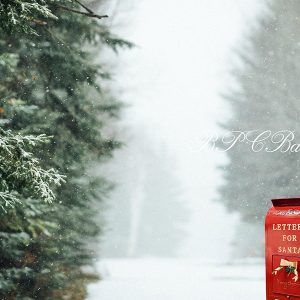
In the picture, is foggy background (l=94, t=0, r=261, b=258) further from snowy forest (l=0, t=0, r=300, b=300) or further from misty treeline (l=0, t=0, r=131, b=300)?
misty treeline (l=0, t=0, r=131, b=300)

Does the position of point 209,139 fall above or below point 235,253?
above

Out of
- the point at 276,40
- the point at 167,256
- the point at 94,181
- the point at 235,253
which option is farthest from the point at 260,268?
the point at 276,40

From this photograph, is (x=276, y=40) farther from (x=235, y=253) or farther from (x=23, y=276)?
(x=23, y=276)

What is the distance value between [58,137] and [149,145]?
0.84m

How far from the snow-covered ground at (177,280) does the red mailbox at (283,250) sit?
1104 millimetres

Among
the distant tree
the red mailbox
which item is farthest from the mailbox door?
the distant tree

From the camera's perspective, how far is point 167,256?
414 cm

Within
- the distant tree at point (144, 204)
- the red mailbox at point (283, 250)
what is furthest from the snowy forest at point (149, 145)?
the red mailbox at point (283, 250)

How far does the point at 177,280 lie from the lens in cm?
403

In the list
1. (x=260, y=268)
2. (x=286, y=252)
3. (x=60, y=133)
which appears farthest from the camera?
(x=60, y=133)

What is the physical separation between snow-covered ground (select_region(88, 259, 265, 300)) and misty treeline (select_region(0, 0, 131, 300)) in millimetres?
220

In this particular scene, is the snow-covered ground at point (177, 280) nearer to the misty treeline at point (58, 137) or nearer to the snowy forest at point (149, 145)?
the snowy forest at point (149, 145)

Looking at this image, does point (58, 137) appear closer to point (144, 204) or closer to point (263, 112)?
point (144, 204)

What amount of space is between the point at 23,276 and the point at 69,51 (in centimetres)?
210
